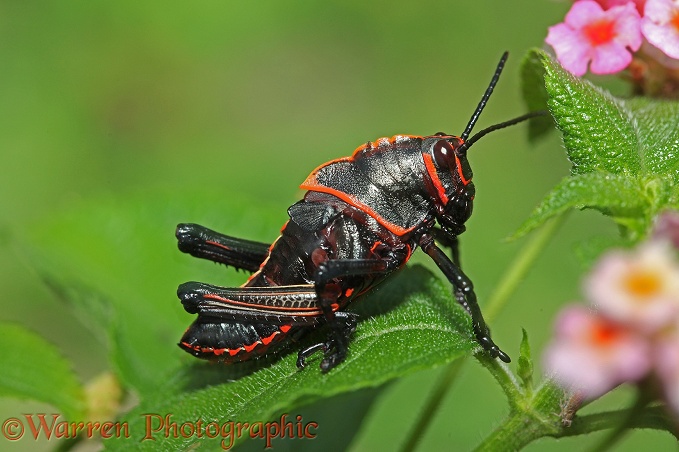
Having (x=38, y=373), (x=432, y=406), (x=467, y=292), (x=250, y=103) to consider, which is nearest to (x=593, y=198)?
(x=467, y=292)

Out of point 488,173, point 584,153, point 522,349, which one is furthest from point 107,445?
point 488,173

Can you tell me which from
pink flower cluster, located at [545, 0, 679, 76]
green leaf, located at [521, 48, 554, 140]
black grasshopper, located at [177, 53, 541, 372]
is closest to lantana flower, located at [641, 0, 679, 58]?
pink flower cluster, located at [545, 0, 679, 76]

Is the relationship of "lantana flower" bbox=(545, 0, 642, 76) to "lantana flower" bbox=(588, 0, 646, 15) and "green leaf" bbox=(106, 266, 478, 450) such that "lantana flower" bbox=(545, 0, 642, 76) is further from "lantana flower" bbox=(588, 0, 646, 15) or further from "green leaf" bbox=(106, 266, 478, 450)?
"green leaf" bbox=(106, 266, 478, 450)

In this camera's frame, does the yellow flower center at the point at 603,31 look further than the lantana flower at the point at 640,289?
Yes

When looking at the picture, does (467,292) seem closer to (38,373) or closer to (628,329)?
(628,329)

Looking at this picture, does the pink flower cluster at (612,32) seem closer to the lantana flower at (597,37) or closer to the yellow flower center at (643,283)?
the lantana flower at (597,37)

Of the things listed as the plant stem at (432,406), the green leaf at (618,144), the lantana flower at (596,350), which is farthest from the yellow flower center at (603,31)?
the lantana flower at (596,350)
